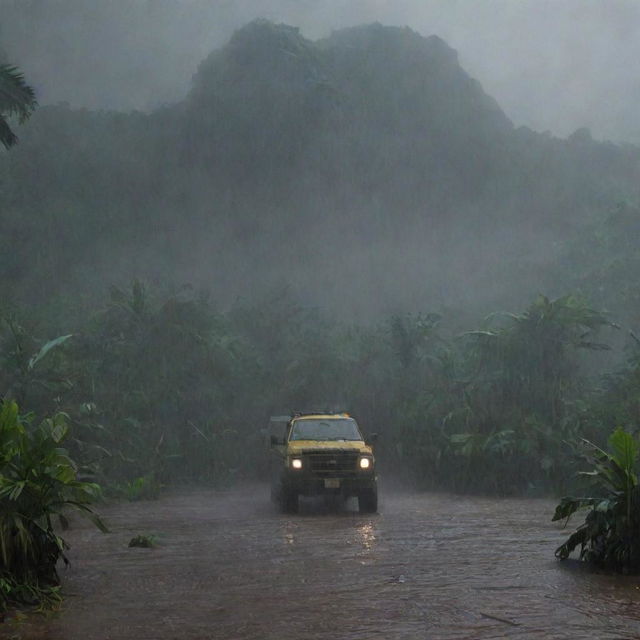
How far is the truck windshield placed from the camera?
18266mm

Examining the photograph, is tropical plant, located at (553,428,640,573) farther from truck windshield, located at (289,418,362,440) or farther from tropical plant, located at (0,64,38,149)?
tropical plant, located at (0,64,38,149)

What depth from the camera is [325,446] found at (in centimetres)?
1739

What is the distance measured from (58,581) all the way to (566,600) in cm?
490

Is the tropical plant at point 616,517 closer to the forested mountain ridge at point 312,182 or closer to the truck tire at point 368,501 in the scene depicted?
the truck tire at point 368,501

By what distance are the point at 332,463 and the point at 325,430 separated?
1400 millimetres

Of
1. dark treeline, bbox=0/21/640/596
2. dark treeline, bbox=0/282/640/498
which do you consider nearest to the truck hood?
dark treeline, bbox=0/21/640/596

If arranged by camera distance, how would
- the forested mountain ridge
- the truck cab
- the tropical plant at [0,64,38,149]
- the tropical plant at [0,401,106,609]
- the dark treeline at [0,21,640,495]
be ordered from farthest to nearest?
1. the forested mountain ridge
2. the dark treeline at [0,21,640,495]
3. the tropical plant at [0,64,38,149]
4. the truck cab
5. the tropical plant at [0,401,106,609]

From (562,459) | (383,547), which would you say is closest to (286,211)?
(562,459)

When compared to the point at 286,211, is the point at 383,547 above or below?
below

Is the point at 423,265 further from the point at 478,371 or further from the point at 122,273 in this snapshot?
the point at 478,371

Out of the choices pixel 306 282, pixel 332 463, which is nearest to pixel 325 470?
pixel 332 463

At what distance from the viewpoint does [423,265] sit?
79938mm

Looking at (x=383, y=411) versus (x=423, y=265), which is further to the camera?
(x=423, y=265)

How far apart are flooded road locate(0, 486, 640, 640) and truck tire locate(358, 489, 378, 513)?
1.35 metres
